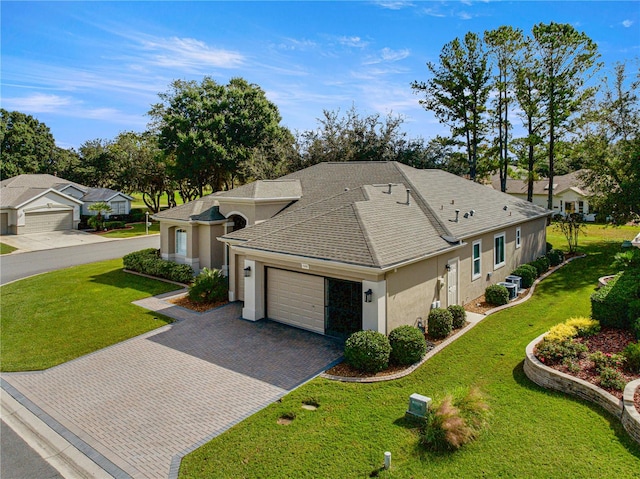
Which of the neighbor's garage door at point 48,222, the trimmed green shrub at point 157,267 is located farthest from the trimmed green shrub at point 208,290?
the neighbor's garage door at point 48,222

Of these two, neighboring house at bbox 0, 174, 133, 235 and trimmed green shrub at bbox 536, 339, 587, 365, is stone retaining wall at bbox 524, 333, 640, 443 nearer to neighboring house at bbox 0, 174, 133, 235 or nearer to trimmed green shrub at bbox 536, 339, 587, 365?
trimmed green shrub at bbox 536, 339, 587, 365

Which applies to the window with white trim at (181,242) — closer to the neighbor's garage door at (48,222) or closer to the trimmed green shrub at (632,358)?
the trimmed green shrub at (632,358)

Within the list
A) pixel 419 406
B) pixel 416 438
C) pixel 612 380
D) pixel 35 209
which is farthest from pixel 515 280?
pixel 35 209

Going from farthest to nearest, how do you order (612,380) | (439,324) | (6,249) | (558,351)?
(6,249), (439,324), (558,351), (612,380)

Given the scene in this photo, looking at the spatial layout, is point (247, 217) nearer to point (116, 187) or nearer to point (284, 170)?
point (284, 170)

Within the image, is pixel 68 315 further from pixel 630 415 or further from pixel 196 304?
pixel 630 415

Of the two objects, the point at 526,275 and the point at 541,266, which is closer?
the point at 526,275

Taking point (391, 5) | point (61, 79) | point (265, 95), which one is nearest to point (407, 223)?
point (391, 5)
